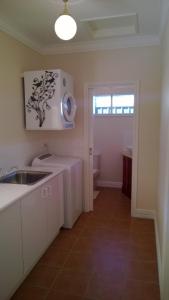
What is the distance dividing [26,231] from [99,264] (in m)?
0.87

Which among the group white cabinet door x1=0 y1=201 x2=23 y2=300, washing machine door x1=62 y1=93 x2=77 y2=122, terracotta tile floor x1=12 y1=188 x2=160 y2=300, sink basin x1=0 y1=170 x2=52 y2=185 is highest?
washing machine door x1=62 y1=93 x2=77 y2=122

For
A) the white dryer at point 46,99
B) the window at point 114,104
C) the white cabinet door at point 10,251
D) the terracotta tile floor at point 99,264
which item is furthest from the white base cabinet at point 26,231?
the window at point 114,104

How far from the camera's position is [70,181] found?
9.35ft

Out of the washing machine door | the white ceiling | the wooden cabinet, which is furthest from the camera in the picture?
the wooden cabinet

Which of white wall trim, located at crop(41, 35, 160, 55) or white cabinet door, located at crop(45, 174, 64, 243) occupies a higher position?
white wall trim, located at crop(41, 35, 160, 55)

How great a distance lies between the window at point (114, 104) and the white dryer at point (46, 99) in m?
1.78

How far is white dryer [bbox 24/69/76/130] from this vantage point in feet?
9.06

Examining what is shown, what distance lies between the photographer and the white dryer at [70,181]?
2.85m

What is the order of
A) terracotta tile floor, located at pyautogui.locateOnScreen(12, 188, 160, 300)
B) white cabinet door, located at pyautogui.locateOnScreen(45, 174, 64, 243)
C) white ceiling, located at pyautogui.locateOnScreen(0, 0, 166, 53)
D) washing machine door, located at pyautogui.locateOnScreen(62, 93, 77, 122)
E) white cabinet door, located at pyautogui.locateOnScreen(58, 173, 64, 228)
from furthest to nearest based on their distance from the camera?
washing machine door, located at pyautogui.locateOnScreen(62, 93, 77, 122), white cabinet door, located at pyautogui.locateOnScreen(58, 173, 64, 228), white cabinet door, located at pyautogui.locateOnScreen(45, 174, 64, 243), white ceiling, located at pyautogui.locateOnScreen(0, 0, 166, 53), terracotta tile floor, located at pyautogui.locateOnScreen(12, 188, 160, 300)

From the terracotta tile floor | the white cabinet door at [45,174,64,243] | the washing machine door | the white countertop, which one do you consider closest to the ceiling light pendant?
the washing machine door

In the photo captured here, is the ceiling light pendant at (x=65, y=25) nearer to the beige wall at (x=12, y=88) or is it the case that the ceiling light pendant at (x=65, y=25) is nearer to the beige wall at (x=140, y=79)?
the beige wall at (x=12, y=88)

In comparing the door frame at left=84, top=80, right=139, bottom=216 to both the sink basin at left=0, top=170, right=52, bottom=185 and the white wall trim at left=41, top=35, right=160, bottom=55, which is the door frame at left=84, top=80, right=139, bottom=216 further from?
the sink basin at left=0, top=170, right=52, bottom=185

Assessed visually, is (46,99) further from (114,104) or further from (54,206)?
(114,104)

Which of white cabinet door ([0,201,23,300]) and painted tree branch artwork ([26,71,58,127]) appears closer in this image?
white cabinet door ([0,201,23,300])
